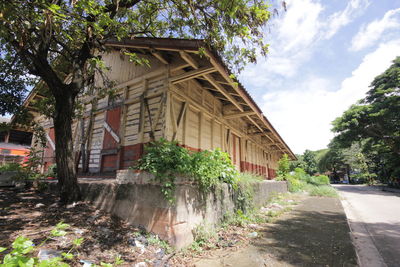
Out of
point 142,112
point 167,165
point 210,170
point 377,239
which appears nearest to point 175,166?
point 167,165

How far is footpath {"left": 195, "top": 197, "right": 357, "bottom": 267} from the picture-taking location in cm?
310

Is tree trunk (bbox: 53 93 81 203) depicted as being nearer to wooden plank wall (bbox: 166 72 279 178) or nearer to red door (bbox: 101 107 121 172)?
red door (bbox: 101 107 121 172)

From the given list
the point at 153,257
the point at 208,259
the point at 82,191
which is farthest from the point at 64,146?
the point at 208,259

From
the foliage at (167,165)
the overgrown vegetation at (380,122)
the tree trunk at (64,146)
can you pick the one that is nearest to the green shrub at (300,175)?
the overgrown vegetation at (380,122)

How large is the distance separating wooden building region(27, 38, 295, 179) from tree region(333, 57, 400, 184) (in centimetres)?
2059

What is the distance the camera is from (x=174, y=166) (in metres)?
3.74

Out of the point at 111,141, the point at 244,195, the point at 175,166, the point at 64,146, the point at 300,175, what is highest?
the point at 111,141

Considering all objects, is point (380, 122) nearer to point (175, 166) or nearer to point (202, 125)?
point (202, 125)

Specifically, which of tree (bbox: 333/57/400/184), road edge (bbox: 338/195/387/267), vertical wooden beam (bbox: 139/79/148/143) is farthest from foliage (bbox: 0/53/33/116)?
tree (bbox: 333/57/400/184)

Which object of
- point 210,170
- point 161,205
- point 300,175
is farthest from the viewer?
point 300,175

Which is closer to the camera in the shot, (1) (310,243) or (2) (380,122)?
(1) (310,243)

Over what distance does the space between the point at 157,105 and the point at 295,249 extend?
492 centimetres

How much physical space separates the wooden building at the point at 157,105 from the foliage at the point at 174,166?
153 cm

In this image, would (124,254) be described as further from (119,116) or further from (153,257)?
(119,116)
